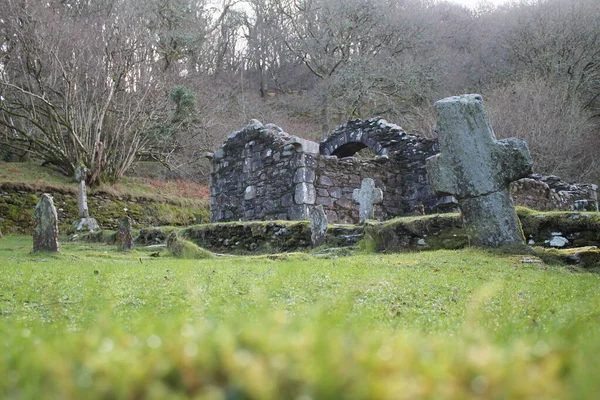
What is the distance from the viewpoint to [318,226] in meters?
10.2

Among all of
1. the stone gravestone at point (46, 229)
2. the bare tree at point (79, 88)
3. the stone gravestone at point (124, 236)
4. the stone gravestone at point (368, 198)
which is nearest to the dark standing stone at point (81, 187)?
the bare tree at point (79, 88)

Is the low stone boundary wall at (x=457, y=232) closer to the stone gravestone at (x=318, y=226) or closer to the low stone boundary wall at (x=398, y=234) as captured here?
the low stone boundary wall at (x=398, y=234)

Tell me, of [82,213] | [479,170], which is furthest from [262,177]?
[479,170]

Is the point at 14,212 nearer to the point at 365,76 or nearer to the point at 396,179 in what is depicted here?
the point at 396,179

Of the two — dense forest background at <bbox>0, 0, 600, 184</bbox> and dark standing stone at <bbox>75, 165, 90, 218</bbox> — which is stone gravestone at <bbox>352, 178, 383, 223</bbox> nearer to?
dark standing stone at <bbox>75, 165, 90, 218</bbox>

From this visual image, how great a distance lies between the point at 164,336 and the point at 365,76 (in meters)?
32.5

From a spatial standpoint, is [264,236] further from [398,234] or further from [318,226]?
[398,234]

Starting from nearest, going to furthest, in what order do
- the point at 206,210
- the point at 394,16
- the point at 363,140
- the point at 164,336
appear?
the point at 164,336, the point at 363,140, the point at 206,210, the point at 394,16

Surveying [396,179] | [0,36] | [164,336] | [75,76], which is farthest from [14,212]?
[164,336]

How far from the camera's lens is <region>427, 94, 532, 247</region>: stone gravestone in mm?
7383

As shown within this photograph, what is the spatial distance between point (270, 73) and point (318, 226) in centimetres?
3677

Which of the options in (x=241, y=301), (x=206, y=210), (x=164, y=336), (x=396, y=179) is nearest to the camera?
(x=164, y=336)

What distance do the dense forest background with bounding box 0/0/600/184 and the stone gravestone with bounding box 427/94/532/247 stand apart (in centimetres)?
1810

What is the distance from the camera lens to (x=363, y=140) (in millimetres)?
18500
